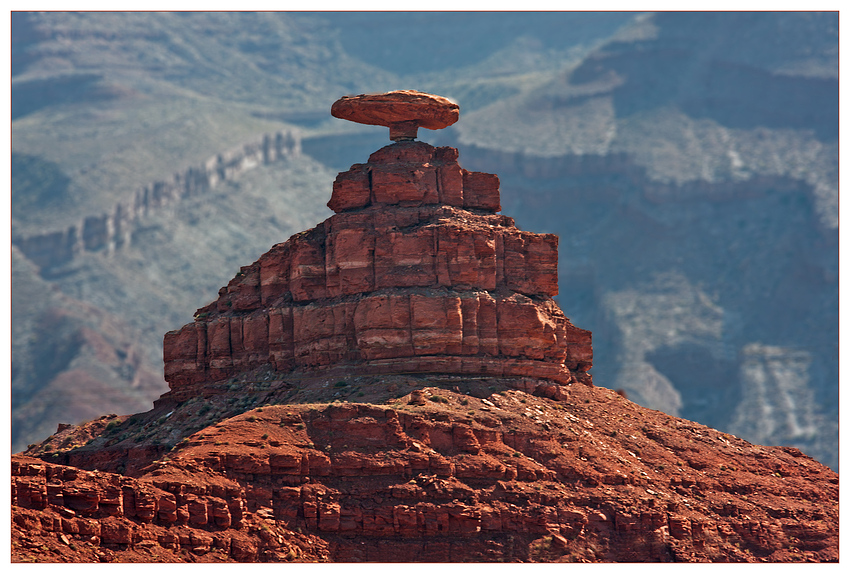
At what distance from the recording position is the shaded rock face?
114250 millimetres

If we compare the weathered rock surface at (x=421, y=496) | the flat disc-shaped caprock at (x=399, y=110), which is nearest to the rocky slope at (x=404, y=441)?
the weathered rock surface at (x=421, y=496)

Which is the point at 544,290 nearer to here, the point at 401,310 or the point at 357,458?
the point at 401,310

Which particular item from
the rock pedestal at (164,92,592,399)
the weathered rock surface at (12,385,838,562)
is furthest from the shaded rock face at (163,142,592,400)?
the weathered rock surface at (12,385,838,562)

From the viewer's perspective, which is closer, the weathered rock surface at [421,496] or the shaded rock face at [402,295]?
the weathered rock surface at [421,496]

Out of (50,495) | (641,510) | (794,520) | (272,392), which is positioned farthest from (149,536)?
(794,520)

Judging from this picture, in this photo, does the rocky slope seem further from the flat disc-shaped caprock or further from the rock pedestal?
the flat disc-shaped caprock

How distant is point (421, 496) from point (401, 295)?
50.1 ft

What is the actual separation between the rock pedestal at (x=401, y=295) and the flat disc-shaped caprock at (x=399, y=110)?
5.42 ft

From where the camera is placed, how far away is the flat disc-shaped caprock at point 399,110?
12081 cm

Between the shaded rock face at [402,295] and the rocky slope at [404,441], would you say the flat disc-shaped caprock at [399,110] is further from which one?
the shaded rock face at [402,295]

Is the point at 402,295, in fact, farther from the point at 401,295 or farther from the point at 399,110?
the point at 399,110

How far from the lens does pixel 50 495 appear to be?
94.6 m

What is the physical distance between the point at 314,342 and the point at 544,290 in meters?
14.2

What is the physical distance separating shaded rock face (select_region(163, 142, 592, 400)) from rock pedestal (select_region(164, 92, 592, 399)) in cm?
6
